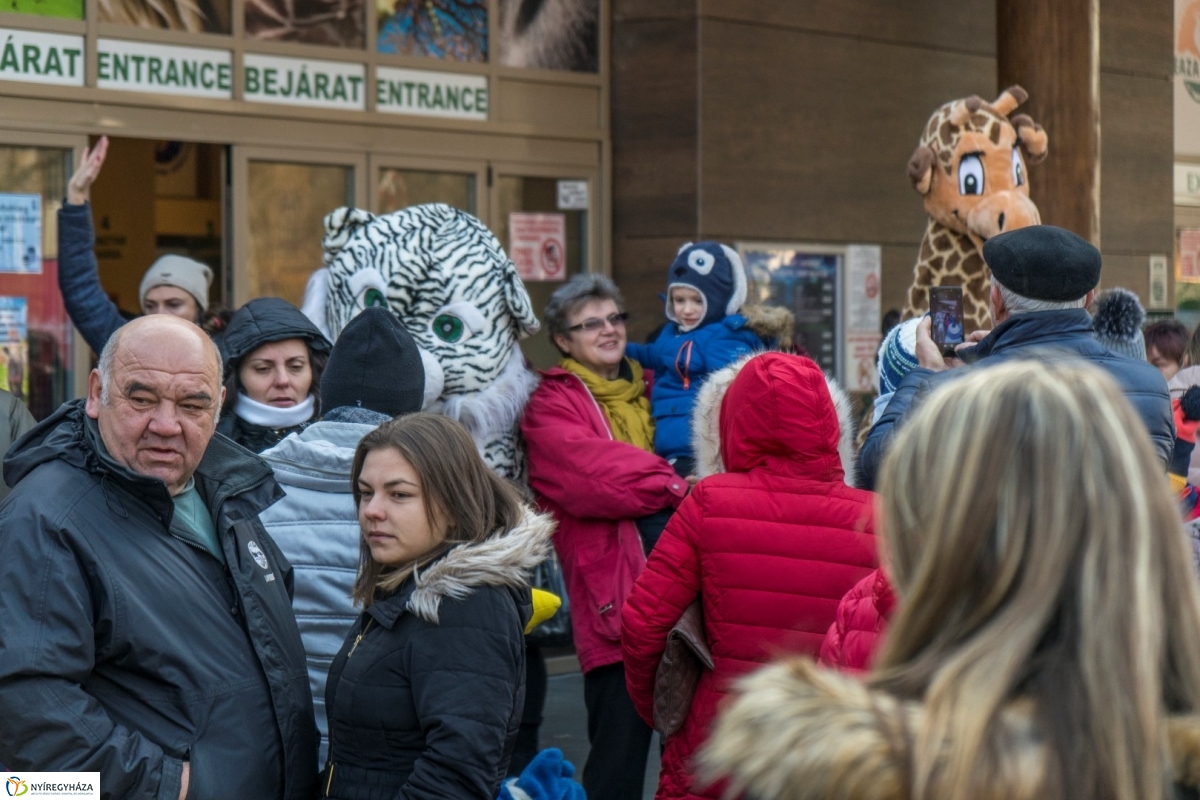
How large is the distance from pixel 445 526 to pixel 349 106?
5.40 metres

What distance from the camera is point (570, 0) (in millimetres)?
9047

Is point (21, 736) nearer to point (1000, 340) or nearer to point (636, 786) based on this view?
point (1000, 340)

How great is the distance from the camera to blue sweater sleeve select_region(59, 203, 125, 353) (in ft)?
18.9

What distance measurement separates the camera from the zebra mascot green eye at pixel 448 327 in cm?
583

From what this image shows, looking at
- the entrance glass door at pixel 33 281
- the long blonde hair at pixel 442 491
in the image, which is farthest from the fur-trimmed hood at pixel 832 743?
the entrance glass door at pixel 33 281

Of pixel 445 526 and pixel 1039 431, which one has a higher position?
pixel 1039 431

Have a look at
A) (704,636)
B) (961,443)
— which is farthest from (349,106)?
(961,443)

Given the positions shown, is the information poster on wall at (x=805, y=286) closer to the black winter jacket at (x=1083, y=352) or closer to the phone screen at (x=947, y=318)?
the phone screen at (x=947, y=318)

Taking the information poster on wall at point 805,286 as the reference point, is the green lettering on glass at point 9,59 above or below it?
above

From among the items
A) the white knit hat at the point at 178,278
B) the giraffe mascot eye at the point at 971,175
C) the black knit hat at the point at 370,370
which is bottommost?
the black knit hat at the point at 370,370

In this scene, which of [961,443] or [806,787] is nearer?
[806,787]

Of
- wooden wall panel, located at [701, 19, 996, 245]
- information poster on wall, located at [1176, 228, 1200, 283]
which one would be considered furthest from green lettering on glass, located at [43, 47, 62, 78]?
information poster on wall, located at [1176, 228, 1200, 283]

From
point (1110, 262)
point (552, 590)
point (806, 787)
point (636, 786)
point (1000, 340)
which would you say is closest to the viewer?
point (806, 787)

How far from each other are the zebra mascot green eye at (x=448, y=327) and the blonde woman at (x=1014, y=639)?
4.26 meters
